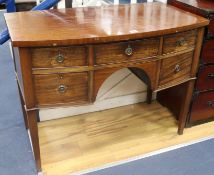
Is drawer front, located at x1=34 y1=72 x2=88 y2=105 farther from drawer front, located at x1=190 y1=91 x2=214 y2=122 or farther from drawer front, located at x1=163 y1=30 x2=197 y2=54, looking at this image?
drawer front, located at x1=190 y1=91 x2=214 y2=122

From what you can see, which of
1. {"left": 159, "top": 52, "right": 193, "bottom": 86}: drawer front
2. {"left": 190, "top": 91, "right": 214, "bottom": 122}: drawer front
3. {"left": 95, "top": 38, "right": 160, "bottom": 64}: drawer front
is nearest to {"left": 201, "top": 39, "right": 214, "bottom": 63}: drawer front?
{"left": 159, "top": 52, "right": 193, "bottom": 86}: drawer front

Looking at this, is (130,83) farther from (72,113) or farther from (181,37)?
(181,37)

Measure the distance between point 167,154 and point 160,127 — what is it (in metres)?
0.26

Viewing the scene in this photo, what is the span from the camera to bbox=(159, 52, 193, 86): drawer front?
1399mm

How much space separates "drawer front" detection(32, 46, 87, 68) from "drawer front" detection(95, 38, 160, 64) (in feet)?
0.23

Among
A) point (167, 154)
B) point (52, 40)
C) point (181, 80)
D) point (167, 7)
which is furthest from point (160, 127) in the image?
point (52, 40)

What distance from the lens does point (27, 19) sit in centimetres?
131

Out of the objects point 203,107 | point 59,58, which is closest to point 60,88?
point 59,58

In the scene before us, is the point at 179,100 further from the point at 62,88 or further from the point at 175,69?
the point at 62,88

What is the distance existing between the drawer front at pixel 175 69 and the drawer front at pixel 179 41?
0.05 m

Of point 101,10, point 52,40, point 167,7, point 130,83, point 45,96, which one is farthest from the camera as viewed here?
point 130,83

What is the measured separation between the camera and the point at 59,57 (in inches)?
45.6

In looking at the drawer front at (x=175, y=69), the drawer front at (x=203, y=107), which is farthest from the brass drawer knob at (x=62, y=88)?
the drawer front at (x=203, y=107)

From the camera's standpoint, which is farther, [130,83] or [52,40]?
[130,83]
